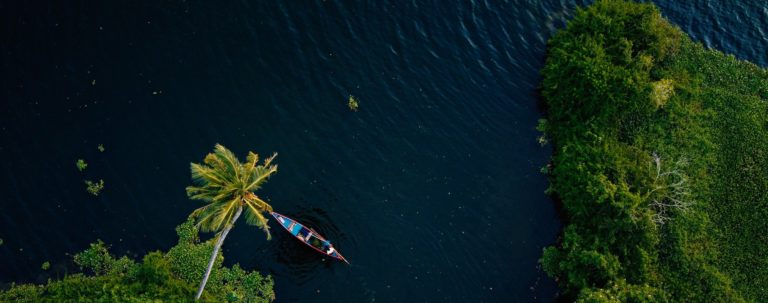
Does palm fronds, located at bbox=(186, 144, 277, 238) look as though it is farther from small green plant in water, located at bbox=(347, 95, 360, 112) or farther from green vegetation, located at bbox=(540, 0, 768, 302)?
green vegetation, located at bbox=(540, 0, 768, 302)

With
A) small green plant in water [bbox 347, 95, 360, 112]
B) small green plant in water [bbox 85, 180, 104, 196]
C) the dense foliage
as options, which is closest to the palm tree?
the dense foliage

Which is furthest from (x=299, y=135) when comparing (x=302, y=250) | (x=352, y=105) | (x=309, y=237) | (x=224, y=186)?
(x=224, y=186)

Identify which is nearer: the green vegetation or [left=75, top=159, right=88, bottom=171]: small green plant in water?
the green vegetation

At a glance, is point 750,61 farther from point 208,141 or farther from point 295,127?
point 208,141

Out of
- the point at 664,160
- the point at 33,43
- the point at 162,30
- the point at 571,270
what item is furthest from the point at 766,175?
the point at 33,43

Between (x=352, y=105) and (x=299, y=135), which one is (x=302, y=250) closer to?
(x=299, y=135)
